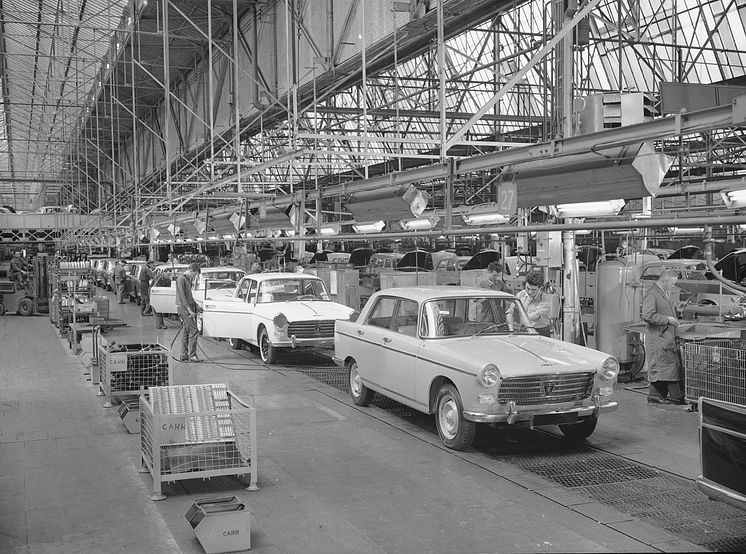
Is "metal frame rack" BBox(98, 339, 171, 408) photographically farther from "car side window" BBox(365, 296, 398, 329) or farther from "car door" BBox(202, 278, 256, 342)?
"car door" BBox(202, 278, 256, 342)

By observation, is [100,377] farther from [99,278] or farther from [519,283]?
[99,278]

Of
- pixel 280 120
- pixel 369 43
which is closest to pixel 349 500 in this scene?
pixel 369 43

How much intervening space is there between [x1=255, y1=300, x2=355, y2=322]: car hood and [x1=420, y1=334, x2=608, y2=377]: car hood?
18.4 feet

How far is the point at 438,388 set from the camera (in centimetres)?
884

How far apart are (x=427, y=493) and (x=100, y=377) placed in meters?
6.66

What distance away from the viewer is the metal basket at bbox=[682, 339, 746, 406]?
7305mm

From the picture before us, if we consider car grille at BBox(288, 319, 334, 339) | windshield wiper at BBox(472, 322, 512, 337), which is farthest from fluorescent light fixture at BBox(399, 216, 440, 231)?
windshield wiper at BBox(472, 322, 512, 337)

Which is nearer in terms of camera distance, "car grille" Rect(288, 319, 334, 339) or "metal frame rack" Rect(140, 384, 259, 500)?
"metal frame rack" Rect(140, 384, 259, 500)

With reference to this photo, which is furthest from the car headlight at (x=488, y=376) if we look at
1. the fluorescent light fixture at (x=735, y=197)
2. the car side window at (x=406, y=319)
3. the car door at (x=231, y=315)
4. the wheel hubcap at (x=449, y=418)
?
the car door at (x=231, y=315)

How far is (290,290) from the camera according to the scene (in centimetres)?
1585

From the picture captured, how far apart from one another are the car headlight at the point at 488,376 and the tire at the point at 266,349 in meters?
7.28

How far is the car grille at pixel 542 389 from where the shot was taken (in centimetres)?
809

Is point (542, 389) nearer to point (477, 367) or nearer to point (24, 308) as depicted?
point (477, 367)

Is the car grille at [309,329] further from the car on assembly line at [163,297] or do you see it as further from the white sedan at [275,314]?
the car on assembly line at [163,297]
